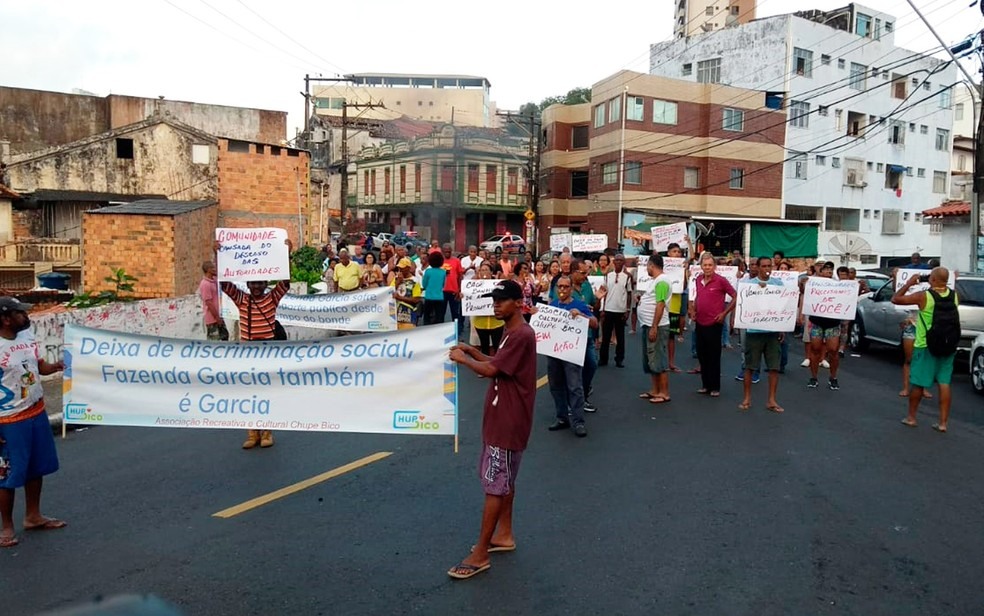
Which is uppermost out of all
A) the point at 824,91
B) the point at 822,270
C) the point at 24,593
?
the point at 824,91

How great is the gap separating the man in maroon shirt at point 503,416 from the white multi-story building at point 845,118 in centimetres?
4367

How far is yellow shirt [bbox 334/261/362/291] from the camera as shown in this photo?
1397 cm

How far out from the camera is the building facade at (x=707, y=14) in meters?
58.4

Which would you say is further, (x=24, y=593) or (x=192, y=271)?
(x=192, y=271)

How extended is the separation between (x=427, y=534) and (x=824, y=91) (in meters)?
50.6

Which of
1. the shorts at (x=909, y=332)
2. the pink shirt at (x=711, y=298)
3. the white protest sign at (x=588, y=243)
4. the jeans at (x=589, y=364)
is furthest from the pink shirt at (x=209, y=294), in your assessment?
the white protest sign at (x=588, y=243)

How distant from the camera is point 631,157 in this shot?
42594 mm

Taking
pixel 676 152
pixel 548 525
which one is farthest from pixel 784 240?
pixel 548 525

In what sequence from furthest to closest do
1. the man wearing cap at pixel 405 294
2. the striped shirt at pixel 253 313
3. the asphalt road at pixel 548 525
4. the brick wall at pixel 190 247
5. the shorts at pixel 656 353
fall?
the brick wall at pixel 190 247 → the man wearing cap at pixel 405 294 → the shorts at pixel 656 353 → the striped shirt at pixel 253 313 → the asphalt road at pixel 548 525

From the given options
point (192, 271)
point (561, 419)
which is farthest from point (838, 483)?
point (192, 271)

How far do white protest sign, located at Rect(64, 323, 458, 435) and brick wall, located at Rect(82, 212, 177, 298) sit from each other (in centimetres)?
951

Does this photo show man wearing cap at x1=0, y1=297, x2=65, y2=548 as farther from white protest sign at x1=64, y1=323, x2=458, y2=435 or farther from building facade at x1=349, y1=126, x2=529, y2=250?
building facade at x1=349, y1=126, x2=529, y2=250

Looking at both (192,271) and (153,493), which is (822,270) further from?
(192,271)

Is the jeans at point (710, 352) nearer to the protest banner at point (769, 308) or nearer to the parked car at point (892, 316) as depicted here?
the protest banner at point (769, 308)
